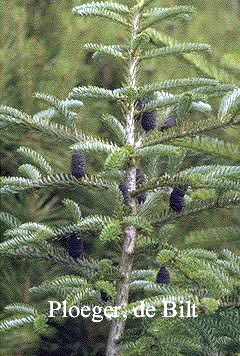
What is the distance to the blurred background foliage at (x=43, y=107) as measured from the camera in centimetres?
303

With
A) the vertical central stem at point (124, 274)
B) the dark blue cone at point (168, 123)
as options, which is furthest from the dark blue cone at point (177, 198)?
the dark blue cone at point (168, 123)

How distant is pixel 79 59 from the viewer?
3357 mm

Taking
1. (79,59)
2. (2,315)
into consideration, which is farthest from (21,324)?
(79,59)

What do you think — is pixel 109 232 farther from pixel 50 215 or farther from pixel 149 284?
pixel 50 215

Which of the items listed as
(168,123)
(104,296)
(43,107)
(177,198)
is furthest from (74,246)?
(43,107)

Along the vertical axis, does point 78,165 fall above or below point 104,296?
above

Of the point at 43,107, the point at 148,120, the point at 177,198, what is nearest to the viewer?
the point at 177,198

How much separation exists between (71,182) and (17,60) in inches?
60.9

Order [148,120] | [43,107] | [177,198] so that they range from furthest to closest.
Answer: [43,107] → [148,120] → [177,198]

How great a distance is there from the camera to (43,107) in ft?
9.64

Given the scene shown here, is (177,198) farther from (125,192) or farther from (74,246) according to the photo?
(74,246)

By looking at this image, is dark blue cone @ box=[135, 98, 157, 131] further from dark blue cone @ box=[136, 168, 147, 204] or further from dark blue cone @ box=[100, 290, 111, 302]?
dark blue cone @ box=[100, 290, 111, 302]

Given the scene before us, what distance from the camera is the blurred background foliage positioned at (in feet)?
9.95

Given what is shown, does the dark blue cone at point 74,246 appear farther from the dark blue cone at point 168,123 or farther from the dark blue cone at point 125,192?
the dark blue cone at point 168,123
